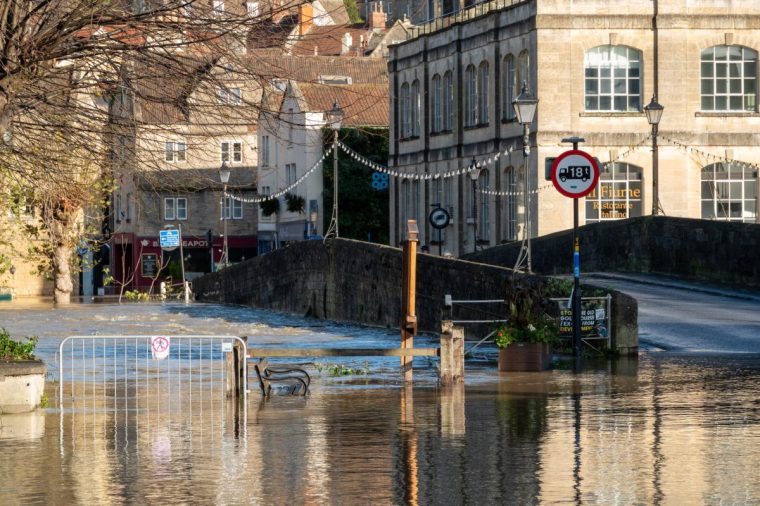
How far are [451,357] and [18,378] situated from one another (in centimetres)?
544

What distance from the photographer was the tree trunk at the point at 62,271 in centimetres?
6391

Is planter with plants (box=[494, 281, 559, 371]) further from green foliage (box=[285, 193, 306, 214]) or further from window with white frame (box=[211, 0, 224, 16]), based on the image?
green foliage (box=[285, 193, 306, 214])

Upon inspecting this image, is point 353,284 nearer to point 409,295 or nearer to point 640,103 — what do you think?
point 640,103

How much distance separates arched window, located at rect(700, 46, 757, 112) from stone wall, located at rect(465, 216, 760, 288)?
1018cm

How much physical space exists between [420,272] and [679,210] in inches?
694

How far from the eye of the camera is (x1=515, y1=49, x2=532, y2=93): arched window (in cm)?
5241

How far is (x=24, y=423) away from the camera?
16.6 m

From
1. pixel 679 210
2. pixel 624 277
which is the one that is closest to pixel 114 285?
pixel 679 210

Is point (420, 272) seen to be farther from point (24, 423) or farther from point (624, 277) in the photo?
point (24, 423)

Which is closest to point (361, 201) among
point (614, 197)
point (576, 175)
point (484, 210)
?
point (484, 210)

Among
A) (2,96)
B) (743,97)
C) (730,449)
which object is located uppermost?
(743,97)

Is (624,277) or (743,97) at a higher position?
(743,97)

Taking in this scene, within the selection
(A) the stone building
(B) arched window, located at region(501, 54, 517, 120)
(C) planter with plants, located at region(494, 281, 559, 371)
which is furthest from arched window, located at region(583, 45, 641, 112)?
(C) planter with plants, located at region(494, 281, 559, 371)

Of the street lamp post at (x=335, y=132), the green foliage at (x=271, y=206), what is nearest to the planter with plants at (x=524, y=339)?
the street lamp post at (x=335, y=132)
